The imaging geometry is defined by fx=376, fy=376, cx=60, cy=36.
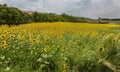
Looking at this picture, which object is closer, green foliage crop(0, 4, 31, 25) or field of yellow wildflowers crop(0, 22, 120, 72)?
field of yellow wildflowers crop(0, 22, 120, 72)

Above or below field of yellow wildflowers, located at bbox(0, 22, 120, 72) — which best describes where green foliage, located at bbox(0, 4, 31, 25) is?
below

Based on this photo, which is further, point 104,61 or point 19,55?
point 19,55

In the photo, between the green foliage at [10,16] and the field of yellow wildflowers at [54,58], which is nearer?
the field of yellow wildflowers at [54,58]

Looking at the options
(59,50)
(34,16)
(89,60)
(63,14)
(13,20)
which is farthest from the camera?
(63,14)

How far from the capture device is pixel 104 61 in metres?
8.38

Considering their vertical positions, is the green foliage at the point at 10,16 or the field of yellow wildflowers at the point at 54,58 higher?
the field of yellow wildflowers at the point at 54,58

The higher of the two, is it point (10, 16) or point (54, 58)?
point (54, 58)

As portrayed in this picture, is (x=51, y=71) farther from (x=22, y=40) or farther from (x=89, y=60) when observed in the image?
(x=22, y=40)

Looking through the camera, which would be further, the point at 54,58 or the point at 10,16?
the point at 10,16

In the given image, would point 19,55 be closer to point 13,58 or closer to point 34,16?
point 13,58

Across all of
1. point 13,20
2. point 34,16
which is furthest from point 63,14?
point 13,20

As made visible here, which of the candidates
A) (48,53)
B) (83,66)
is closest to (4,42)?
(48,53)

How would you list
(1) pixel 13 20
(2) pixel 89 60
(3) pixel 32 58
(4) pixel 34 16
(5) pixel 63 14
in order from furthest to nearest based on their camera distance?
(5) pixel 63 14, (4) pixel 34 16, (1) pixel 13 20, (3) pixel 32 58, (2) pixel 89 60

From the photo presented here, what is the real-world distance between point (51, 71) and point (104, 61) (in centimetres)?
120
